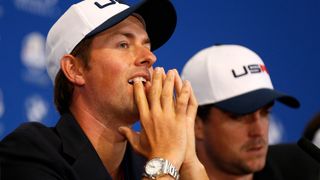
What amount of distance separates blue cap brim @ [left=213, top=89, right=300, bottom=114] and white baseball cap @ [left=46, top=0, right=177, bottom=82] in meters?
0.38

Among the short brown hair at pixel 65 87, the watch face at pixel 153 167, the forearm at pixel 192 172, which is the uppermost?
the short brown hair at pixel 65 87

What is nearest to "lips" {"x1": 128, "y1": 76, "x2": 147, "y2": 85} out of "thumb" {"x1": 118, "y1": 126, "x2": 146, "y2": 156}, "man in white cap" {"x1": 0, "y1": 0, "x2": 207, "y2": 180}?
"man in white cap" {"x1": 0, "y1": 0, "x2": 207, "y2": 180}

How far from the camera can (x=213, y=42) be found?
2.45 m

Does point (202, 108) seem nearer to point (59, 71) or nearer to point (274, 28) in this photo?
point (59, 71)

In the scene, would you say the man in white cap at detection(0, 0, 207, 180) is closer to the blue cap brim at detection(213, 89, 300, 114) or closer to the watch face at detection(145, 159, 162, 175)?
the watch face at detection(145, 159, 162, 175)

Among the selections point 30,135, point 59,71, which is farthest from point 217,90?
point 30,135

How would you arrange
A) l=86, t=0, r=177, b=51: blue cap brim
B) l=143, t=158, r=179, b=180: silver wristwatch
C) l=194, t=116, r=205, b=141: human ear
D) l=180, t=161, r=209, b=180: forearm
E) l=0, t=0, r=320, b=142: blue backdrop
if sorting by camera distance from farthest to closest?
1. l=194, t=116, r=205, b=141: human ear
2. l=0, t=0, r=320, b=142: blue backdrop
3. l=86, t=0, r=177, b=51: blue cap brim
4. l=180, t=161, r=209, b=180: forearm
5. l=143, t=158, r=179, b=180: silver wristwatch

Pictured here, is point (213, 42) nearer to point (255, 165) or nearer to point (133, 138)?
point (255, 165)

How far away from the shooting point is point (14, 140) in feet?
4.37

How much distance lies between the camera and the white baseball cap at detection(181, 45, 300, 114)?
6.16 ft

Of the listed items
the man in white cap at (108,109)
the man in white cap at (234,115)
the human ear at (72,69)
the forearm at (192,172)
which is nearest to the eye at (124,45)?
the man in white cap at (108,109)

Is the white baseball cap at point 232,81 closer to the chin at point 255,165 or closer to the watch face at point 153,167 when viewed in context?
the chin at point 255,165

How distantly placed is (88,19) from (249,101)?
1.95 ft

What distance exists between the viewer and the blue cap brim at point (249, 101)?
1840 millimetres
